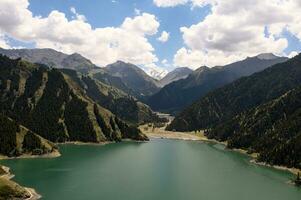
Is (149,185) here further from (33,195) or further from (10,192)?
(10,192)

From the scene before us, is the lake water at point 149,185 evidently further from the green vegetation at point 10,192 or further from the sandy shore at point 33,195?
the green vegetation at point 10,192

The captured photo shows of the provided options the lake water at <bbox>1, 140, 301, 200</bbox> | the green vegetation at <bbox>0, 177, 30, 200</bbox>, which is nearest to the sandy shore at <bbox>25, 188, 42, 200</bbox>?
the green vegetation at <bbox>0, 177, 30, 200</bbox>

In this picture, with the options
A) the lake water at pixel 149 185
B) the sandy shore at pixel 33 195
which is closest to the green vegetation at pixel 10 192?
the sandy shore at pixel 33 195

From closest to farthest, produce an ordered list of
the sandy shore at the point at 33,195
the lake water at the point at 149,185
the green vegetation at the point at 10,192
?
1. the green vegetation at the point at 10,192
2. the sandy shore at the point at 33,195
3. the lake water at the point at 149,185

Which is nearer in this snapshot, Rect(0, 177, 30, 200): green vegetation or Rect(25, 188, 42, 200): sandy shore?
Rect(0, 177, 30, 200): green vegetation

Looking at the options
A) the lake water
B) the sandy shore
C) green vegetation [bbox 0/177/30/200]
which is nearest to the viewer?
green vegetation [bbox 0/177/30/200]

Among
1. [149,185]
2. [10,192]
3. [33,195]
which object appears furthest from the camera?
[149,185]

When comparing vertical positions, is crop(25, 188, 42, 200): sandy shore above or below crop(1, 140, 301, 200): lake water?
below

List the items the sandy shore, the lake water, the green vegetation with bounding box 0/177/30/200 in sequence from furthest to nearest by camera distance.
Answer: the lake water
the sandy shore
the green vegetation with bounding box 0/177/30/200

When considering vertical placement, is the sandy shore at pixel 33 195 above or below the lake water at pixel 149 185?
below

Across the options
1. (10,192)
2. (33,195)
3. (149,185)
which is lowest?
(33,195)

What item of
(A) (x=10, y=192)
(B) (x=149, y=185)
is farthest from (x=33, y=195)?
(B) (x=149, y=185)

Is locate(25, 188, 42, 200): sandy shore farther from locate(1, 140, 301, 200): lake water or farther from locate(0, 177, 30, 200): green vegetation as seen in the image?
locate(1, 140, 301, 200): lake water
